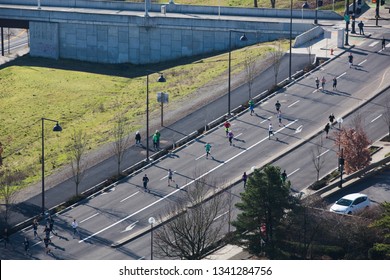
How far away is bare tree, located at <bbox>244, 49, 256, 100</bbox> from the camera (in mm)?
116681

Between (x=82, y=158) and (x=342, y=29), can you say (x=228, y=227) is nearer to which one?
(x=82, y=158)

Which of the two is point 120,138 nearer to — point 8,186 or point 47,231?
point 8,186

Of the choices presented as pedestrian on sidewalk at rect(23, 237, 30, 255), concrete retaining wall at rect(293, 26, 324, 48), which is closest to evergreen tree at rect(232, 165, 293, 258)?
pedestrian on sidewalk at rect(23, 237, 30, 255)

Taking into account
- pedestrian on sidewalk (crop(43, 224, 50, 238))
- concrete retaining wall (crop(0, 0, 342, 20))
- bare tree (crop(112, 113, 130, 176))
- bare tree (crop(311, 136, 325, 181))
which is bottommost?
pedestrian on sidewalk (crop(43, 224, 50, 238))

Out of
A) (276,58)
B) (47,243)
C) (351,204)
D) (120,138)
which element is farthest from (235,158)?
(276,58)

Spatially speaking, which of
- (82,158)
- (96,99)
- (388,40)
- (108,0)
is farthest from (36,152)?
(108,0)

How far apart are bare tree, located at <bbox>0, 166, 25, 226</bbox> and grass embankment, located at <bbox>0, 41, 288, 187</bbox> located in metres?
0.87

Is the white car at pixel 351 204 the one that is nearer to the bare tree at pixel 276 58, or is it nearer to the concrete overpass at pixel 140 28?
the bare tree at pixel 276 58

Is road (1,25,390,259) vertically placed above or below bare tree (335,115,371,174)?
below

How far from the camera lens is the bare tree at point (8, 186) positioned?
313ft

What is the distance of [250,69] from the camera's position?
399 feet

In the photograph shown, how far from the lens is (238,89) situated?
4663 inches

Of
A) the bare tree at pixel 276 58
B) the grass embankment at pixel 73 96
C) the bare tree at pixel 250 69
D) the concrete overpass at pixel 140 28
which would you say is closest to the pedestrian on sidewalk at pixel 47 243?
the grass embankment at pixel 73 96

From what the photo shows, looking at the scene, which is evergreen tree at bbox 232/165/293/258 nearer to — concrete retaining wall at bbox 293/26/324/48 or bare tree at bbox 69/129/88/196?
bare tree at bbox 69/129/88/196
